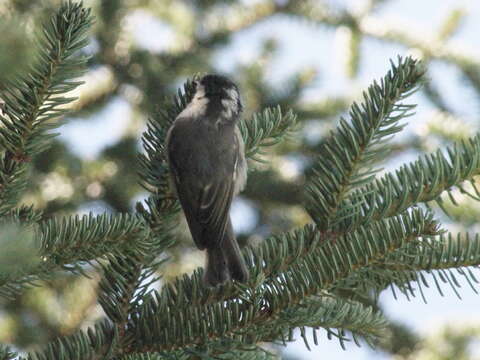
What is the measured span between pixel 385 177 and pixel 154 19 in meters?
2.05

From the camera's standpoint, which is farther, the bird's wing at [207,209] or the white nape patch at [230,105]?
the white nape patch at [230,105]

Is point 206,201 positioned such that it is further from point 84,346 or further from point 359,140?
point 84,346

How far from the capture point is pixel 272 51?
3037 millimetres

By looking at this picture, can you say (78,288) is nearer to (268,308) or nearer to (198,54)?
(198,54)

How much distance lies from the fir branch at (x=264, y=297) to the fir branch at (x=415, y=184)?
3.8 inches

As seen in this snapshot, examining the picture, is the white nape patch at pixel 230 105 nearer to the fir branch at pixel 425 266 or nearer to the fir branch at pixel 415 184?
the fir branch at pixel 415 184

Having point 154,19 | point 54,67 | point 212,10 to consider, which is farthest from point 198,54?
point 54,67

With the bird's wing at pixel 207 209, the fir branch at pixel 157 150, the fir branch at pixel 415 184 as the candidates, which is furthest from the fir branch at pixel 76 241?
the bird's wing at pixel 207 209

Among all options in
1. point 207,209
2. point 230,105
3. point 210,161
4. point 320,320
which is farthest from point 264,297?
point 230,105

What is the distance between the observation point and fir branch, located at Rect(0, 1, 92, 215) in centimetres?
111

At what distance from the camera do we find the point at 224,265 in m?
1.51

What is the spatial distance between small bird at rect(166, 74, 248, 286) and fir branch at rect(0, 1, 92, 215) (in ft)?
1.82

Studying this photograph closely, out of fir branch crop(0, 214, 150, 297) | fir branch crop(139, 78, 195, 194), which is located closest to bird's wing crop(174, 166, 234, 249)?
fir branch crop(139, 78, 195, 194)

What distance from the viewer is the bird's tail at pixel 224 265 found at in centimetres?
139
